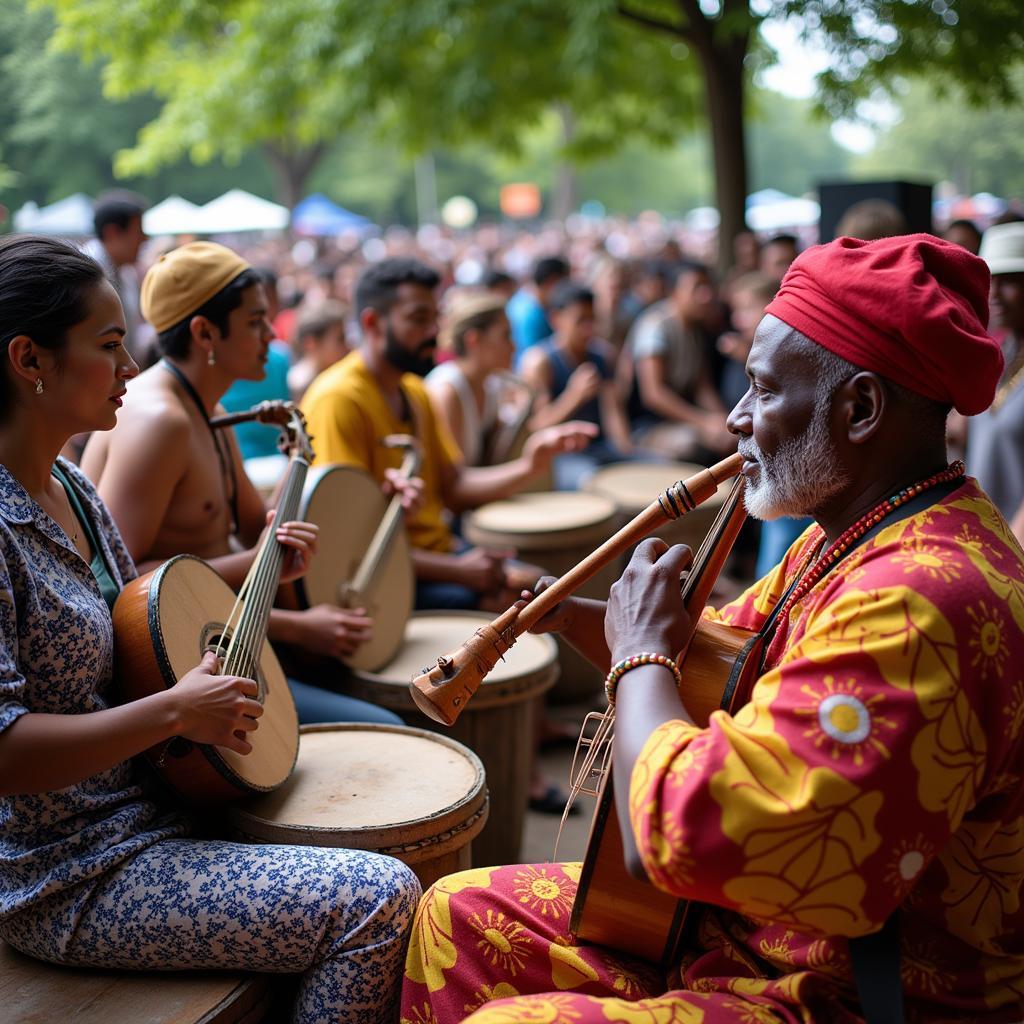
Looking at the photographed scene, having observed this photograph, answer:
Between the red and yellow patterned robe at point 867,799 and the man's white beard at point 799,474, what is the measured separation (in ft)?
0.41

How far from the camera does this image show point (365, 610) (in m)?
3.46

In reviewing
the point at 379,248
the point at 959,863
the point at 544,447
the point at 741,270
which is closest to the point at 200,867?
the point at 959,863

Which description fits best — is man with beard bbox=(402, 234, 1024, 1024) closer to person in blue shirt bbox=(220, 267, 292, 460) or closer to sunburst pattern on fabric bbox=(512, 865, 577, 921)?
sunburst pattern on fabric bbox=(512, 865, 577, 921)

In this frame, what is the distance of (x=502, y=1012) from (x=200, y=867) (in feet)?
2.33

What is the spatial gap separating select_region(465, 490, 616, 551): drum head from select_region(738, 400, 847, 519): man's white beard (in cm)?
307

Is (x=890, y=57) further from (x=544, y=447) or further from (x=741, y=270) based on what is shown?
(x=544, y=447)

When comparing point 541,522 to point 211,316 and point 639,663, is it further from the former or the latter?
point 639,663

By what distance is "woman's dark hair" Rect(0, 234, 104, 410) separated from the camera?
2004mm

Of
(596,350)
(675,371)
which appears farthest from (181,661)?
(675,371)

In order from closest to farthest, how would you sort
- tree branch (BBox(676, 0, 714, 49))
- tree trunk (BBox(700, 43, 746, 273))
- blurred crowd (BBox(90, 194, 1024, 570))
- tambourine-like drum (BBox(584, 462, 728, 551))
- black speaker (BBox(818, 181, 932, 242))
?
blurred crowd (BBox(90, 194, 1024, 570)) < tambourine-like drum (BBox(584, 462, 728, 551)) < black speaker (BBox(818, 181, 932, 242)) < tree branch (BBox(676, 0, 714, 49)) < tree trunk (BBox(700, 43, 746, 273))

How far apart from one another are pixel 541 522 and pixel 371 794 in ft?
8.82

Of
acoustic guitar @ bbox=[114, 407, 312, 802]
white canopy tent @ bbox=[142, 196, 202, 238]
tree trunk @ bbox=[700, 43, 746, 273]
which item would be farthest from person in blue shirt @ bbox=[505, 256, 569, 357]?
acoustic guitar @ bbox=[114, 407, 312, 802]

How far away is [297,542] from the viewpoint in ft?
8.97

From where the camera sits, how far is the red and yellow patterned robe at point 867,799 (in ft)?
4.84
